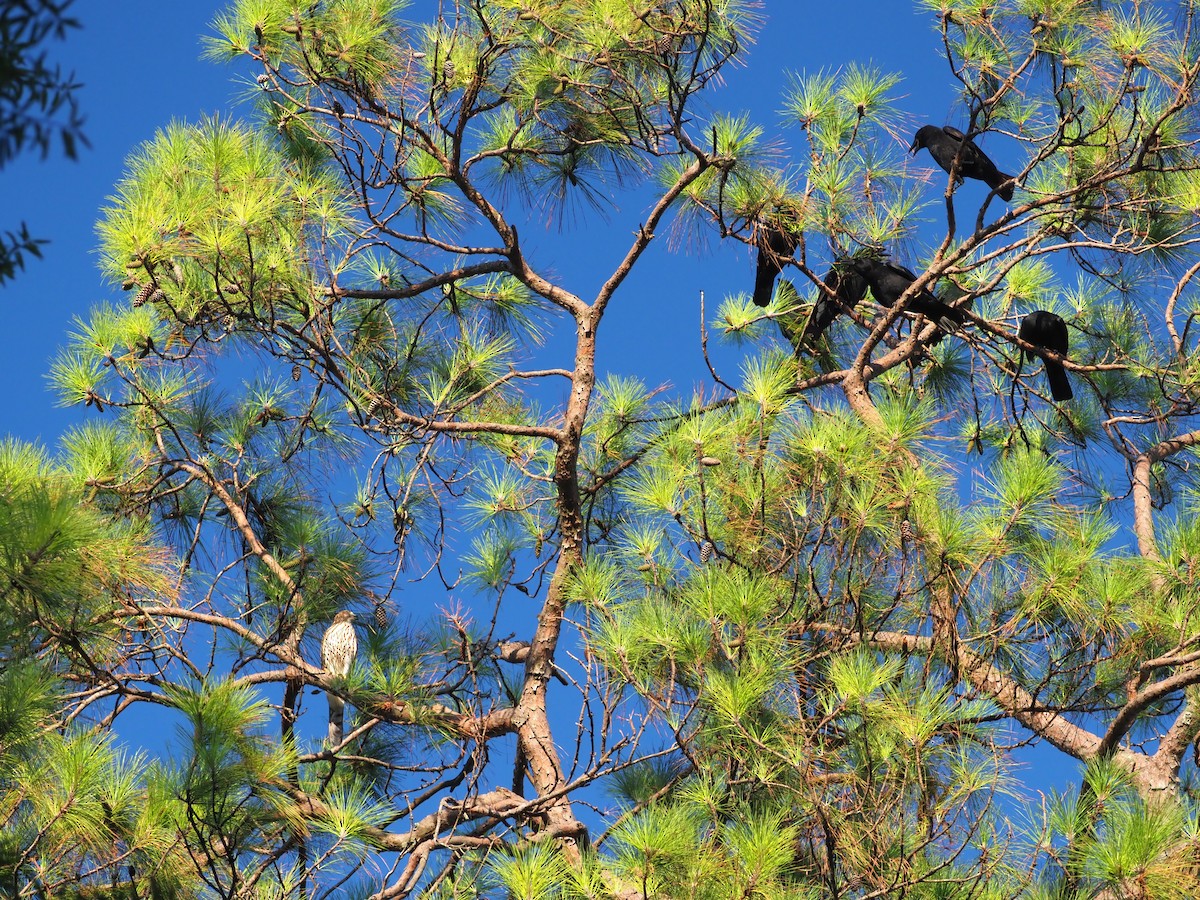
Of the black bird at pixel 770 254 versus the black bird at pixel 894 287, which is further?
the black bird at pixel 770 254

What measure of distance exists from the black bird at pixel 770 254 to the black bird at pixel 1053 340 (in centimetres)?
59

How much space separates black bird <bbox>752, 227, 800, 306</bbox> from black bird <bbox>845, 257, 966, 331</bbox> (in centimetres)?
14

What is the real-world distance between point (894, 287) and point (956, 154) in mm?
357

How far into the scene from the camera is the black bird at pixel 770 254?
3.30 metres

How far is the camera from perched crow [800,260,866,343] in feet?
10.8

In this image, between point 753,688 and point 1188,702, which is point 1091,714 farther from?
point 753,688

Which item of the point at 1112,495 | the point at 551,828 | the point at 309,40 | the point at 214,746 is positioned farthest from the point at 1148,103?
the point at 214,746

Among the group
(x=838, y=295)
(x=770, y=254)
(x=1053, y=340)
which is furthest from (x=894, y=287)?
(x=1053, y=340)

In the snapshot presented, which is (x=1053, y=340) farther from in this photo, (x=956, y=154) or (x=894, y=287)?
(x=956, y=154)

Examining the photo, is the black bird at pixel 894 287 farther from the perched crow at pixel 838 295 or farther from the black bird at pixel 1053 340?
the black bird at pixel 1053 340

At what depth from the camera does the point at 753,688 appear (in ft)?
7.81

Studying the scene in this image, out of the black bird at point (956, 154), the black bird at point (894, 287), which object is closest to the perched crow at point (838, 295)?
the black bird at point (894, 287)

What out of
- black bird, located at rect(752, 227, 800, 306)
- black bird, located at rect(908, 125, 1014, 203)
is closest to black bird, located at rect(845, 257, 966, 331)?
black bird, located at rect(752, 227, 800, 306)

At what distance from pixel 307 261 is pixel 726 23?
1009mm
